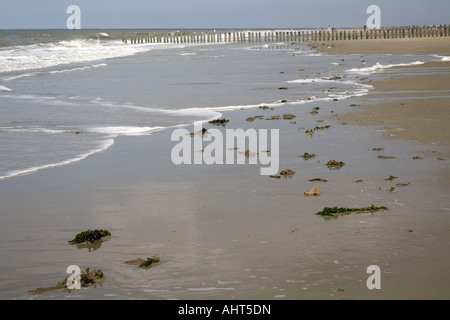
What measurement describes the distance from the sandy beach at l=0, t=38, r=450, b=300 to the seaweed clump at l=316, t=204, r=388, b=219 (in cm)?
11

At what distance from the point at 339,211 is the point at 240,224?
103 centimetres

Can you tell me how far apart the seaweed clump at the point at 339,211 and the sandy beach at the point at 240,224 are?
11 cm

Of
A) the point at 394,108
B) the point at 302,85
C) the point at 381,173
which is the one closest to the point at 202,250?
the point at 381,173

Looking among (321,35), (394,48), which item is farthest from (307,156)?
(321,35)

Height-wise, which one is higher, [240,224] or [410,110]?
[410,110]

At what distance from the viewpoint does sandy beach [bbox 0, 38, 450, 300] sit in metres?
4.49

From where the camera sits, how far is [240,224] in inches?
231

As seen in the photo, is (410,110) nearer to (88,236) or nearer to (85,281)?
(88,236)

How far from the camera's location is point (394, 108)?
13.6 meters

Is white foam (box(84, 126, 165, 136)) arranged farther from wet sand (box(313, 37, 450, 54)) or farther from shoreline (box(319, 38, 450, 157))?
wet sand (box(313, 37, 450, 54))

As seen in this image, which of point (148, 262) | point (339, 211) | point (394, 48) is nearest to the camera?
point (148, 262)

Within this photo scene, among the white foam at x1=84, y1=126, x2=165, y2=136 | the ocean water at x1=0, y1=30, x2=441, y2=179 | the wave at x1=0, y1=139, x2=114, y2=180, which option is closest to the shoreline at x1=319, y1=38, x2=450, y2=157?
the ocean water at x1=0, y1=30, x2=441, y2=179
